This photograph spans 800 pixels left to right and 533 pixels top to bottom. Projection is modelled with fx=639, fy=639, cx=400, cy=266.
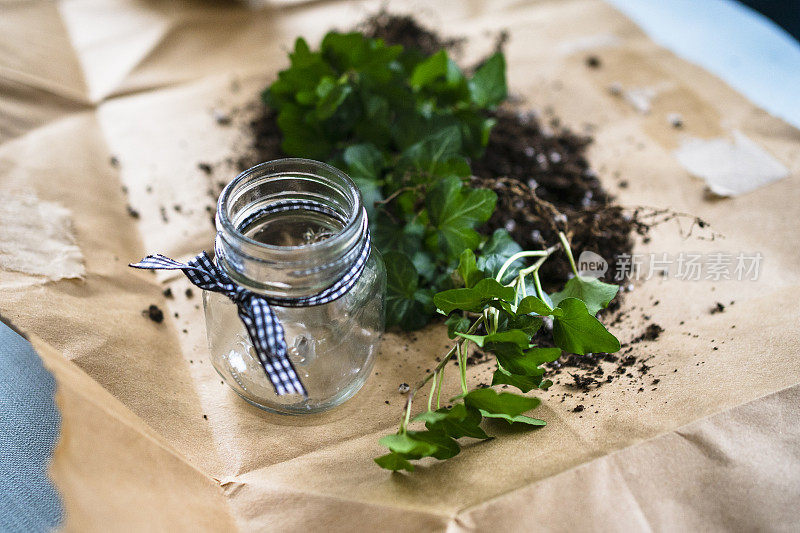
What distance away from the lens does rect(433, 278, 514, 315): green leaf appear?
25.8 inches

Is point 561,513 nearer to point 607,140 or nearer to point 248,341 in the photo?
point 248,341

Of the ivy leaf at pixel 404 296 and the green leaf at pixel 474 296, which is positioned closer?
the green leaf at pixel 474 296

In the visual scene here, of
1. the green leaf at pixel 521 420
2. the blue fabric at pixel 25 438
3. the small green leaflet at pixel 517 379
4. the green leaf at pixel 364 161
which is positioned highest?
the green leaf at pixel 364 161

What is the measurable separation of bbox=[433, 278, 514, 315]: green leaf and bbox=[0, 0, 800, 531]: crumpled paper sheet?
Answer: 0.14 m

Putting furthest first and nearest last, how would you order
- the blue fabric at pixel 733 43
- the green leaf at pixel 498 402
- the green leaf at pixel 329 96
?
the blue fabric at pixel 733 43 < the green leaf at pixel 329 96 < the green leaf at pixel 498 402

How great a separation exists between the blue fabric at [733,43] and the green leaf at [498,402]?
2.64 feet

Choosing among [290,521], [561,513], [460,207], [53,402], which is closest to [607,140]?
[460,207]

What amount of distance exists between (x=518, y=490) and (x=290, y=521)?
23cm

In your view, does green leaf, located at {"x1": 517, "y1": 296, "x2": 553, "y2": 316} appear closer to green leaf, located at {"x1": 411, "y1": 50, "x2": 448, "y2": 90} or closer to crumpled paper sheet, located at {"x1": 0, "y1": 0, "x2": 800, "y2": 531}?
crumpled paper sheet, located at {"x1": 0, "y1": 0, "x2": 800, "y2": 531}

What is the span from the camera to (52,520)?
2.07 feet

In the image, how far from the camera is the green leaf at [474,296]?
656 mm

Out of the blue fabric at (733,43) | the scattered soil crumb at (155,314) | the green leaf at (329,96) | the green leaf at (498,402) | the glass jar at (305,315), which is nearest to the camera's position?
the green leaf at (498,402)

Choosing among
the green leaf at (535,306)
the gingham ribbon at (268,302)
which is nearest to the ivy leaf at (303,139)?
the gingham ribbon at (268,302)

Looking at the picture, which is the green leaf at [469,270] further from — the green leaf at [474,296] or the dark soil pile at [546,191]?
the dark soil pile at [546,191]
